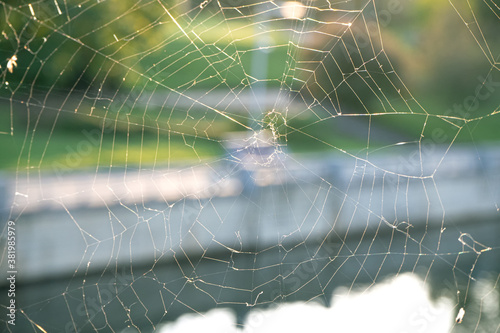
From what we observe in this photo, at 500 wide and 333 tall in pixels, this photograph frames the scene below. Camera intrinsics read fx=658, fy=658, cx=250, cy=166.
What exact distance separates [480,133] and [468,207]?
7.14 ft

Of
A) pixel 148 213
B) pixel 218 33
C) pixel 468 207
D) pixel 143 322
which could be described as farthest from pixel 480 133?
pixel 143 322

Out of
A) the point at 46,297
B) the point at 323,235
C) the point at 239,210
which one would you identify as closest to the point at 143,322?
the point at 46,297

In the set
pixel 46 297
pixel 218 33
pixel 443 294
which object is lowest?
pixel 46 297

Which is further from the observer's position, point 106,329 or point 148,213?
point 148,213

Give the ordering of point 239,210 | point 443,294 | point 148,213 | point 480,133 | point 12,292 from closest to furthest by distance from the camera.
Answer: point 12,292
point 443,294
point 148,213
point 239,210
point 480,133

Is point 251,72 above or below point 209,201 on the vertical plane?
above

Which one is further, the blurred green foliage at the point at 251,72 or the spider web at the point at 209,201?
the blurred green foliage at the point at 251,72

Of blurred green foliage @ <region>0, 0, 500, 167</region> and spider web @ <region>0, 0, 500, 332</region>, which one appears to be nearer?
spider web @ <region>0, 0, 500, 332</region>

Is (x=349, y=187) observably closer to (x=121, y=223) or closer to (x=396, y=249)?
(x=396, y=249)

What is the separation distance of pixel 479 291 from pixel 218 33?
15.1 feet

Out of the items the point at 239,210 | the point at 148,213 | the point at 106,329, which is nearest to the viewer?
the point at 106,329

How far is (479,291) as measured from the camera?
413cm

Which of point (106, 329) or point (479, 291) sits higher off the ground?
point (479, 291)

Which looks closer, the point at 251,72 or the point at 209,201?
the point at 209,201
